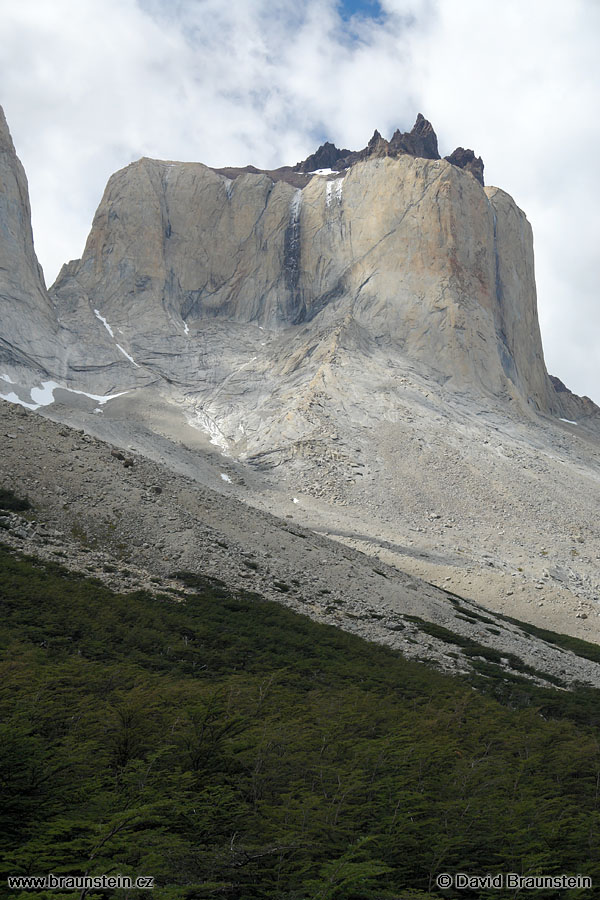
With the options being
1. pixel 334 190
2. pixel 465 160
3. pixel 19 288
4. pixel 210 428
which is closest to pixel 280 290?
pixel 334 190

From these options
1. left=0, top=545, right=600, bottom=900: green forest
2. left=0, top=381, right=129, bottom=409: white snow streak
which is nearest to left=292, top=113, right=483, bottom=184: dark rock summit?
left=0, top=381, right=129, bottom=409: white snow streak

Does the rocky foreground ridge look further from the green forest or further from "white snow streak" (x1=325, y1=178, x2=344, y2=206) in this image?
the green forest

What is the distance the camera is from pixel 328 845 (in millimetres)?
6000

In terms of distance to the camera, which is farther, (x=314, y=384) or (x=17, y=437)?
(x=314, y=384)

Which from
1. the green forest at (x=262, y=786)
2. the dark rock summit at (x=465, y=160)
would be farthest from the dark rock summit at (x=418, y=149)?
the green forest at (x=262, y=786)

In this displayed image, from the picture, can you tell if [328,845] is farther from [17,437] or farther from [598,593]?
[598,593]

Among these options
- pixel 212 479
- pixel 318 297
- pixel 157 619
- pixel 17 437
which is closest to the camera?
pixel 157 619

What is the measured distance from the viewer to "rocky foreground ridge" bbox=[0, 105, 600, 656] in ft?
179

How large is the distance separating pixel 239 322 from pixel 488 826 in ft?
318

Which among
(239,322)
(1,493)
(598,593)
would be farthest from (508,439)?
(1,493)

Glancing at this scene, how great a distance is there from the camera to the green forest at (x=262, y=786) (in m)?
5.39

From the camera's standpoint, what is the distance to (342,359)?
79125mm

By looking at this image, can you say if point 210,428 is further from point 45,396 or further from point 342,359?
point 45,396

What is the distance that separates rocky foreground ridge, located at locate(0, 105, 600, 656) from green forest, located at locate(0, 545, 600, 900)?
29222mm
